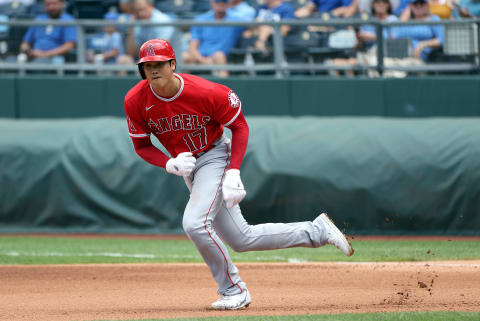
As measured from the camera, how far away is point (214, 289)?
7.13 metres

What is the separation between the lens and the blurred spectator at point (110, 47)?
41.0ft

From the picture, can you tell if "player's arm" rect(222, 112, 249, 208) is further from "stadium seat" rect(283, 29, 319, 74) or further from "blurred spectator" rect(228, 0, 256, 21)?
"blurred spectator" rect(228, 0, 256, 21)

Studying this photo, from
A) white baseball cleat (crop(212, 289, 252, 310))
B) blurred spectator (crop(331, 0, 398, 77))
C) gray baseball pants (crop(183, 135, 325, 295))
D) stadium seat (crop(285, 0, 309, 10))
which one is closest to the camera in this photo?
gray baseball pants (crop(183, 135, 325, 295))

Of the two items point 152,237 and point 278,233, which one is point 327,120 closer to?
point 152,237

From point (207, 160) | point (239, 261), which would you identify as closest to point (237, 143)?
point (207, 160)

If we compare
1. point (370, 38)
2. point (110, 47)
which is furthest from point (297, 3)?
point (110, 47)

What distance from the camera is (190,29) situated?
40.9 ft

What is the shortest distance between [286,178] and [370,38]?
2970 mm

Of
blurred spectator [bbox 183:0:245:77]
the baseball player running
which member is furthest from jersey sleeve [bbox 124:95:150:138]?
blurred spectator [bbox 183:0:245:77]

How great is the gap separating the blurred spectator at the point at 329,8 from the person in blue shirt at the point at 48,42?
368 cm

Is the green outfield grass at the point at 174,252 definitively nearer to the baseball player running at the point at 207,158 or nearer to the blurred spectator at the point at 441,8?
the baseball player running at the point at 207,158

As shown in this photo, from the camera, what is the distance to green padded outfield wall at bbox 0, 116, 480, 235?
33.9 feet

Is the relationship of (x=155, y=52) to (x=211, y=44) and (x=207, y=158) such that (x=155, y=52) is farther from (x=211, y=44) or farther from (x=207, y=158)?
(x=211, y=44)

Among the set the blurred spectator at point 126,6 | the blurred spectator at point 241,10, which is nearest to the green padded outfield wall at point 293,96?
the blurred spectator at point 241,10
